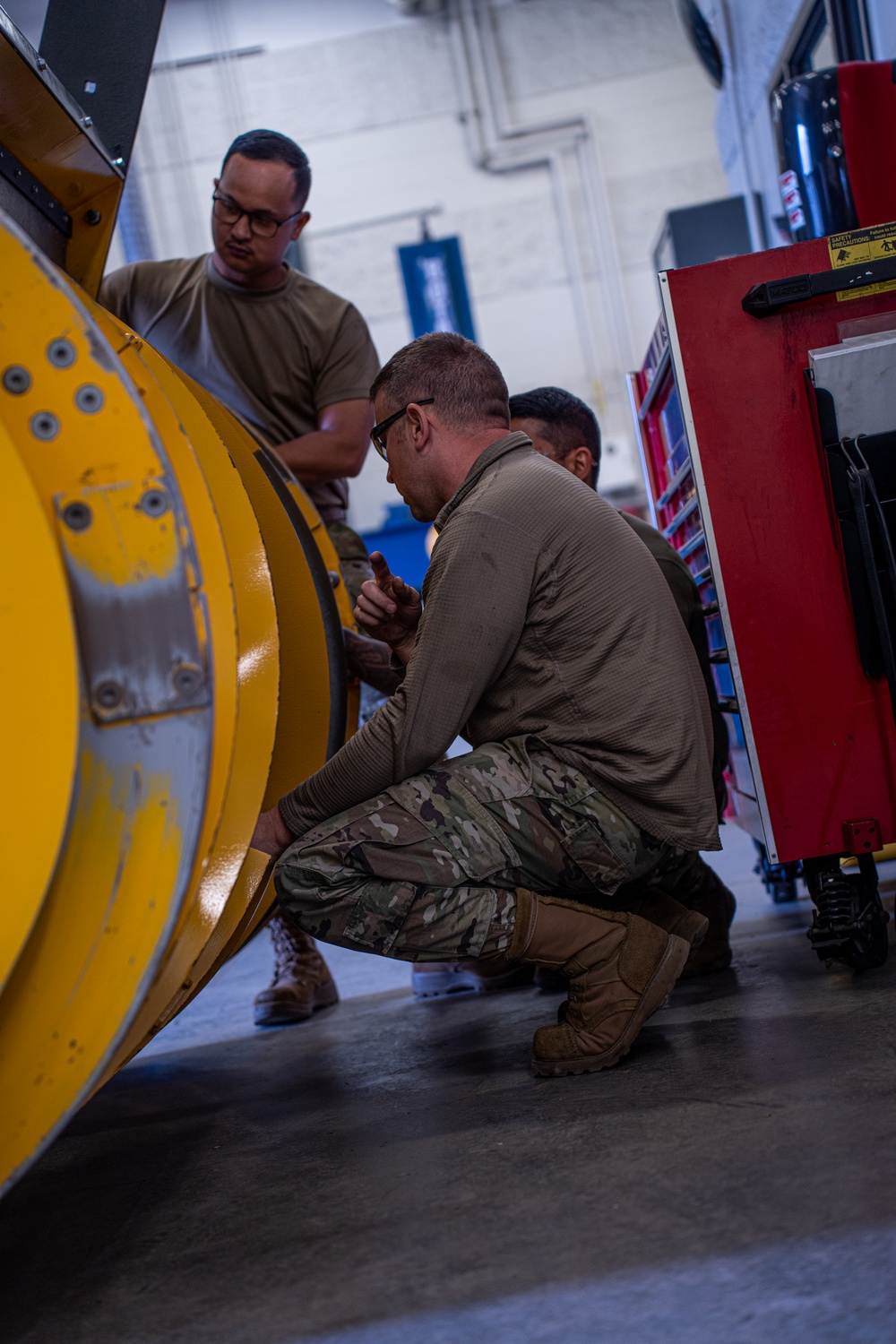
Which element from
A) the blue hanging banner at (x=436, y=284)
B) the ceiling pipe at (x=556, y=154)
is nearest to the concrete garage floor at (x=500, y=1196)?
the blue hanging banner at (x=436, y=284)

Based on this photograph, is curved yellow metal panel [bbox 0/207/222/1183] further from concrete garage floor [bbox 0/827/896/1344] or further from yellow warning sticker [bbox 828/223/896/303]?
yellow warning sticker [bbox 828/223/896/303]

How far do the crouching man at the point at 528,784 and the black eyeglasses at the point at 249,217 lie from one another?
40.8 inches

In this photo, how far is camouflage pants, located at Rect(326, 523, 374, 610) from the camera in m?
2.51

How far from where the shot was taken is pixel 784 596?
184cm

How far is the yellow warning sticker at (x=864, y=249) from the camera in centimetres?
177

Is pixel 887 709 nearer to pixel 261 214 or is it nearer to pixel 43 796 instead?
pixel 43 796

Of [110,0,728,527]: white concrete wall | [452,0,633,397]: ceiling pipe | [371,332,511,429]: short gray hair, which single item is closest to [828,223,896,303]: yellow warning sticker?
[371,332,511,429]: short gray hair

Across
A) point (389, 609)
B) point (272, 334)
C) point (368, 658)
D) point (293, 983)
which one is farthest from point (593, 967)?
point (272, 334)

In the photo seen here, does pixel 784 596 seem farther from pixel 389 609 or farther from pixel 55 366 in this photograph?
pixel 55 366

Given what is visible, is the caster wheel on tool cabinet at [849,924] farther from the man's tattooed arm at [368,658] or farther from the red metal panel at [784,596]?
the man's tattooed arm at [368,658]

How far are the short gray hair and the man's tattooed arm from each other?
49 centimetres

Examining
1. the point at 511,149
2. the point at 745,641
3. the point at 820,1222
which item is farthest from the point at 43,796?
the point at 511,149

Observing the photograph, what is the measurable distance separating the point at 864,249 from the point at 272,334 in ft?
4.02

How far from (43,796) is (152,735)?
0.10m
